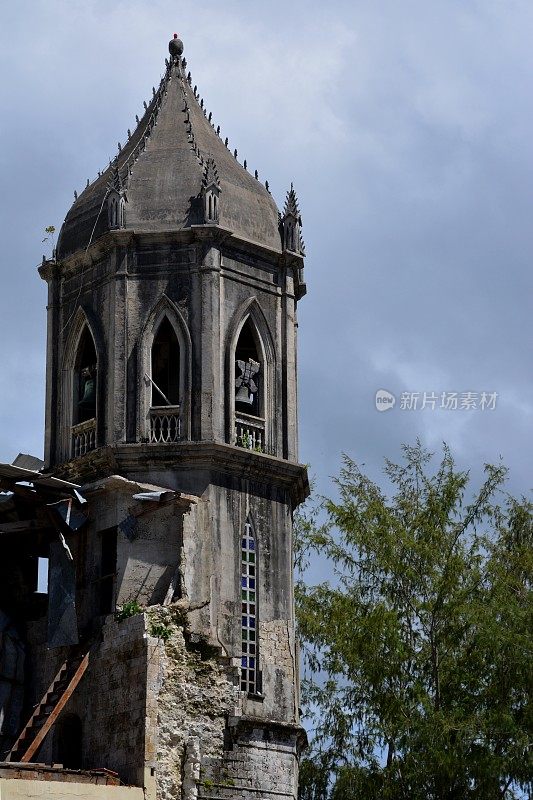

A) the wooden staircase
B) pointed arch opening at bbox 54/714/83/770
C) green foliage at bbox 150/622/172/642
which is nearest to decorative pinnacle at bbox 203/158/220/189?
green foliage at bbox 150/622/172/642

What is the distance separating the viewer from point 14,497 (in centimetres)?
4116

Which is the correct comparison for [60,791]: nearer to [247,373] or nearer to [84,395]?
[84,395]

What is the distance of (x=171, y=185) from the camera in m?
42.7

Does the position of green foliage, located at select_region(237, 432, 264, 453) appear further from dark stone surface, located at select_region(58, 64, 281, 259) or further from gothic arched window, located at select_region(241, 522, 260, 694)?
dark stone surface, located at select_region(58, 64, 281, 259)

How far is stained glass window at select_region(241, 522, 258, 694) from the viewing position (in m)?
39.4

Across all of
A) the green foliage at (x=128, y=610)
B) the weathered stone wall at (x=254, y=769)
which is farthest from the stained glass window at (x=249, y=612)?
the green foliage at (x=128, y=610)

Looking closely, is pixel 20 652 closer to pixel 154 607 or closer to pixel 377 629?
pixel 154 607

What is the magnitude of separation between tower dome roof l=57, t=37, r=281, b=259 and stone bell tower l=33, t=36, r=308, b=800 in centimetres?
5

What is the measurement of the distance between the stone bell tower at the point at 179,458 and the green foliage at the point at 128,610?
2.5 inches

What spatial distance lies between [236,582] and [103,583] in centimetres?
282

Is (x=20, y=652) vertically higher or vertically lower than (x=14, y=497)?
lower

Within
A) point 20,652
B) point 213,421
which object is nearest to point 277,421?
point 213,421

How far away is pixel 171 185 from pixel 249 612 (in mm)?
9939

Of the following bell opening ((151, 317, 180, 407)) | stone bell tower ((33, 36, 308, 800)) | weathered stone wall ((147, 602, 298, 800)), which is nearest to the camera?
weathered stone wall ((147, 602, 298, 800))
